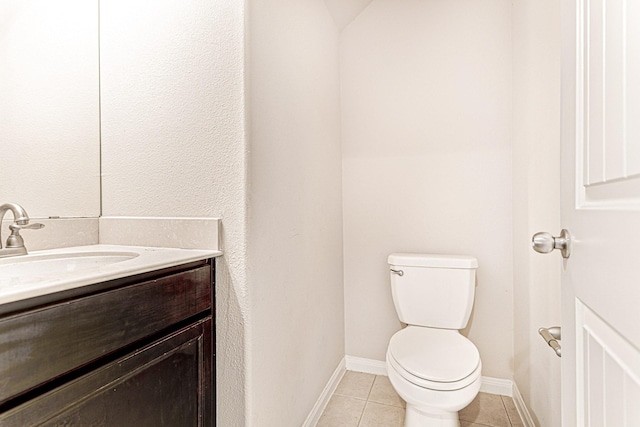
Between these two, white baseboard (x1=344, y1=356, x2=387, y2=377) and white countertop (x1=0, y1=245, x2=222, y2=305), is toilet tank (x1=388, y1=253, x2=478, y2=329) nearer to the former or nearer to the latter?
white baseboard (x1=344, y1=356, x2=387, y2=377)

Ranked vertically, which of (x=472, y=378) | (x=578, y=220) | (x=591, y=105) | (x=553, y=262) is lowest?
(x=472, y=378)

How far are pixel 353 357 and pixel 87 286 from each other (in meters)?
1.72

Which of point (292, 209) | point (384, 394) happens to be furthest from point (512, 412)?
point (292, 209)

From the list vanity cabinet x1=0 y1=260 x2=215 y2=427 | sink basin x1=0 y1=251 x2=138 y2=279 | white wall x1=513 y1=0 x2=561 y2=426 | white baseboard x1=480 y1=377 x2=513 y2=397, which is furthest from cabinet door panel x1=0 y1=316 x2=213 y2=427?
white baseboard x1=480 y1=377 x2=513 y2=397

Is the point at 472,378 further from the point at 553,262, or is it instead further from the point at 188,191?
the point at 188,191

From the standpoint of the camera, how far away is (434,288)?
168 centimetres

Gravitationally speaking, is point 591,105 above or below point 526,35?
below

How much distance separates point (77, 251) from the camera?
1057 mm

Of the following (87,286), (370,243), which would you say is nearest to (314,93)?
(370,243)

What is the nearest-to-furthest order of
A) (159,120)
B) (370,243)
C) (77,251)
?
(77,251)
(159,120)
(370,243)

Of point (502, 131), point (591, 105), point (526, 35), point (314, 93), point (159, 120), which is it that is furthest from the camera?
point (502, 131)

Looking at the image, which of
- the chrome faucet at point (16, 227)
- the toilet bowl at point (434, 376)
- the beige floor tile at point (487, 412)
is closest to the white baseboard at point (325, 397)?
the toilet bowl at point (434, 376)

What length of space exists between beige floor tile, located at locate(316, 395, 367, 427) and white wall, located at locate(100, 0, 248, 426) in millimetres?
714

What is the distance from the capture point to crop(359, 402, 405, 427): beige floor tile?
156 cm
